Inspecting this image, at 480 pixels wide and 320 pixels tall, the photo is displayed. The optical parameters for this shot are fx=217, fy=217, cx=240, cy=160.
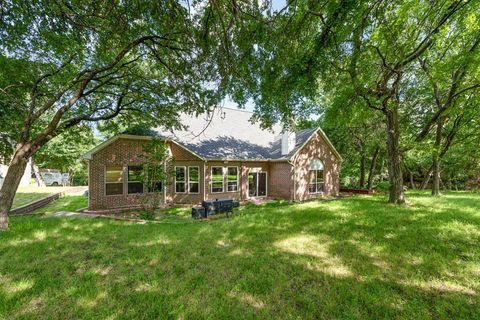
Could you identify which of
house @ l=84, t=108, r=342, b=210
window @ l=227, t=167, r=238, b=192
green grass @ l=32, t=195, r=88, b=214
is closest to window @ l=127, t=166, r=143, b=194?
house @ l=84, t=108, r=342, b=210

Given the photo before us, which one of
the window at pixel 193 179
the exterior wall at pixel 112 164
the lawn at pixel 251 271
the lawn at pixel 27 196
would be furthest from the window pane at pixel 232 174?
the lawn at pixel 27 196

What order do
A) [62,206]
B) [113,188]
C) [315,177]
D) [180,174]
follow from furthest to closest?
[315,177] → [180,174] → [62,206] → [113,188]

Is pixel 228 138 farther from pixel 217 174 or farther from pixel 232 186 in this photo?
pixel 232 186

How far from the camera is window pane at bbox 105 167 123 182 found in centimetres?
1224

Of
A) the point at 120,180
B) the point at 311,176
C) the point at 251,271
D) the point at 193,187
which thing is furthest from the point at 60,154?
the point at 251,271

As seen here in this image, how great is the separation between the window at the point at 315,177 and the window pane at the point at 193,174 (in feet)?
29.6

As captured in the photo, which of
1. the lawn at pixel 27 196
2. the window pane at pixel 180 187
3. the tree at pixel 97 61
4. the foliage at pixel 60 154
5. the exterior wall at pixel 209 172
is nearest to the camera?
→ the tree at pixel 97 61

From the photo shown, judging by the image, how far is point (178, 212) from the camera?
1180cm

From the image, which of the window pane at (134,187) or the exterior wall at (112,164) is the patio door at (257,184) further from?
the window pane at (134,187)

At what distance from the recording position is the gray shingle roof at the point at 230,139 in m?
14.6

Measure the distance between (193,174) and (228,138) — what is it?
4.32m

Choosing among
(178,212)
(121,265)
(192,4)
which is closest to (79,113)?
(178,212)

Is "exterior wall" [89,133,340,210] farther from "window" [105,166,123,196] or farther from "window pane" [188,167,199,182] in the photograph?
"window pane" [188,167,199,182]

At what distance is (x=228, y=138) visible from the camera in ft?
55.6
